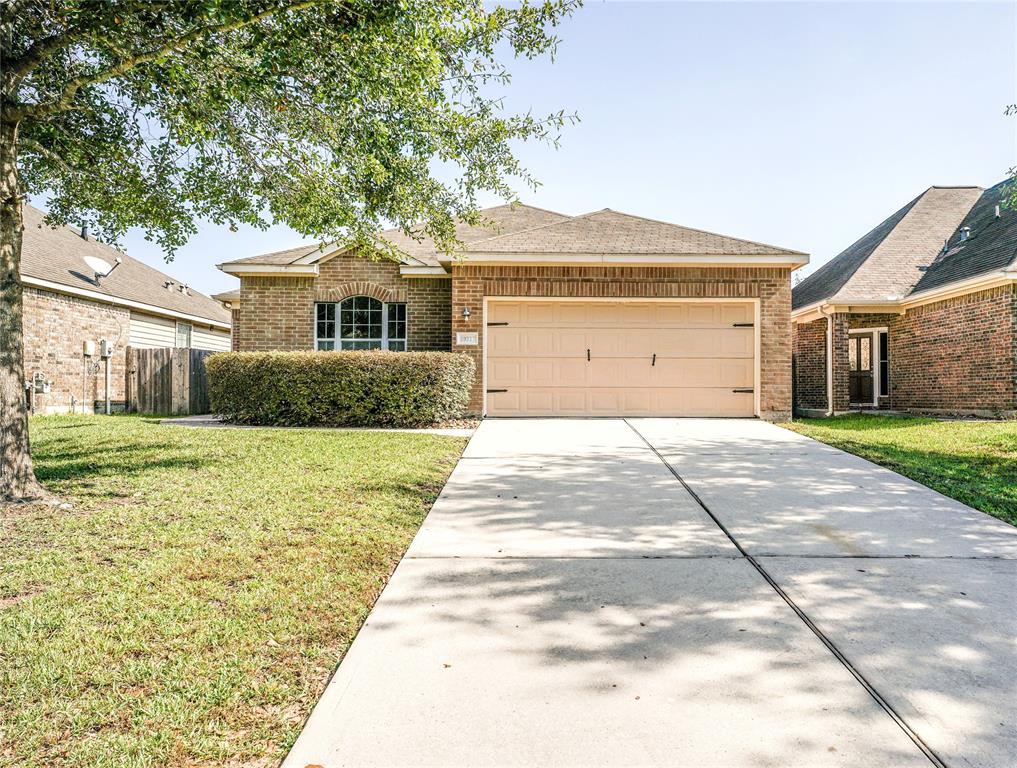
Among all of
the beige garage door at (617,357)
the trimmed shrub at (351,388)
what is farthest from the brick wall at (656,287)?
the trimmed shrub at (351,388)

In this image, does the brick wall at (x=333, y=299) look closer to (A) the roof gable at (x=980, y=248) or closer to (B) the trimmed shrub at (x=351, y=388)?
(B) the trimmed shrub at (x=351, y=388)

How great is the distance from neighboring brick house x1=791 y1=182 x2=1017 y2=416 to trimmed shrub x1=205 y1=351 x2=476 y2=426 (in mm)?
9770

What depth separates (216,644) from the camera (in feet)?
8.47

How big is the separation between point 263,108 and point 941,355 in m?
14.4

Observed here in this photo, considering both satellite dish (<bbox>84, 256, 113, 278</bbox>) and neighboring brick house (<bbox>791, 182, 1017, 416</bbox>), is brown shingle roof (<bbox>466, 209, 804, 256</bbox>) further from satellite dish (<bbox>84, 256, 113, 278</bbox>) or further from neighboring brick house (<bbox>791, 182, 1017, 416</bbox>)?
satellite dish (<bbox>84, 256, 113, 278</bbox>)

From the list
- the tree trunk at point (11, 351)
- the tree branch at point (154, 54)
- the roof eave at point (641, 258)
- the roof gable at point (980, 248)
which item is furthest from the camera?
the roof gable at point (980, 248)

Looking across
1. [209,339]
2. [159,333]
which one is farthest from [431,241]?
[209,339]

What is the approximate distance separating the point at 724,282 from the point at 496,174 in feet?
19.3

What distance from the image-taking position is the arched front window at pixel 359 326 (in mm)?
12758

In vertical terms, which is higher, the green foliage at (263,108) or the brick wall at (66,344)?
the green foliage at (263,108)

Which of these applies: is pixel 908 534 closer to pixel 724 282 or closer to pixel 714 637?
pixel 714 637

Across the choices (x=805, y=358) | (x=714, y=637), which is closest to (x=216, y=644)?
(x=714, y=637)

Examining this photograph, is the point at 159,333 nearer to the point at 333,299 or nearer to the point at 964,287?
the point at 333,299

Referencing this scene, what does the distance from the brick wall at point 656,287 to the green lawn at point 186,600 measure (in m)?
5.53
